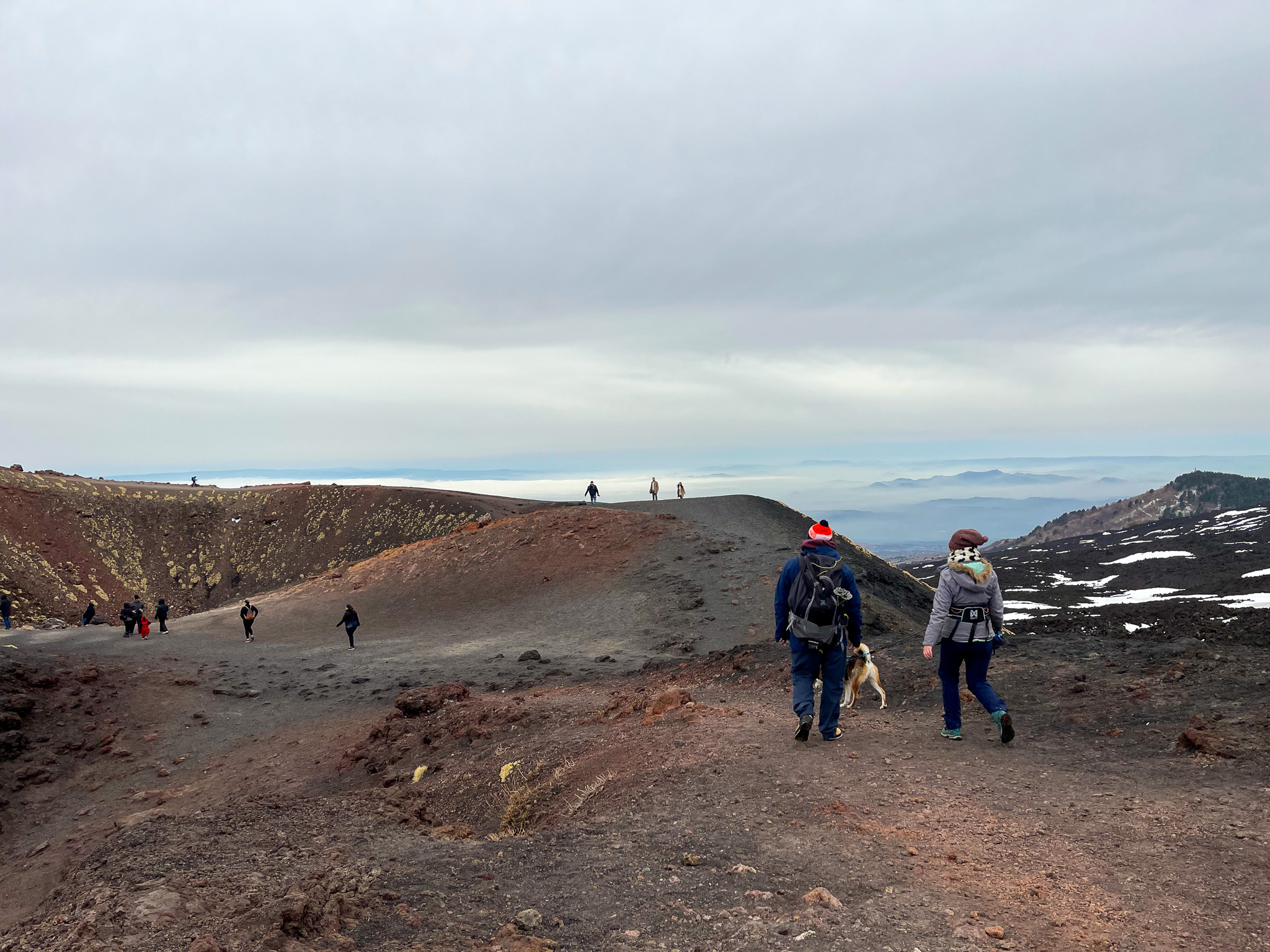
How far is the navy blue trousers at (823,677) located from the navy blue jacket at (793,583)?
0.18m

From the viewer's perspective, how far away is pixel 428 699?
13523 mm

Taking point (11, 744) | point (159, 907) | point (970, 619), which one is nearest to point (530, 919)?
point (159, 907)

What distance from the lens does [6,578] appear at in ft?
139

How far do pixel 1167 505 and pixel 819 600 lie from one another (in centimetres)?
14139

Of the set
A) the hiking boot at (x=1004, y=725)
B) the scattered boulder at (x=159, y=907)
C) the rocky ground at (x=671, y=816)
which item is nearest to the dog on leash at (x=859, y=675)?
the rocky ground at (x=671, y=816)

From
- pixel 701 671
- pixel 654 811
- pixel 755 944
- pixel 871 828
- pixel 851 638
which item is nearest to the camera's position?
pixel 755 944

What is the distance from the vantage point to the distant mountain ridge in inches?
4449

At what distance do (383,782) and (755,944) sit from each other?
8148 millimetres

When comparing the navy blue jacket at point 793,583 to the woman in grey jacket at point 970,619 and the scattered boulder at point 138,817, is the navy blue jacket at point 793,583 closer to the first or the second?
the woman in grey jacket at point 970,619

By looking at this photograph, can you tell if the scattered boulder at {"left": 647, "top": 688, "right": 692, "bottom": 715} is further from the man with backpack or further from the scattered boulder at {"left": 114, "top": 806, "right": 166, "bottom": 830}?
the scattered boulder at {"left": 114, "top": 806, "right": 166, "bottom": 830}

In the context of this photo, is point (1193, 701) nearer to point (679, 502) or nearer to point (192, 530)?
point (679, 502)

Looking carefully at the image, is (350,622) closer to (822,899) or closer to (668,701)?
(668,701)

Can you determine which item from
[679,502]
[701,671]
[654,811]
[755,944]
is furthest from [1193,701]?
[679,502]

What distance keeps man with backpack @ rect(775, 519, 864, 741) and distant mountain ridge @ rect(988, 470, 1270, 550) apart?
121221mm
